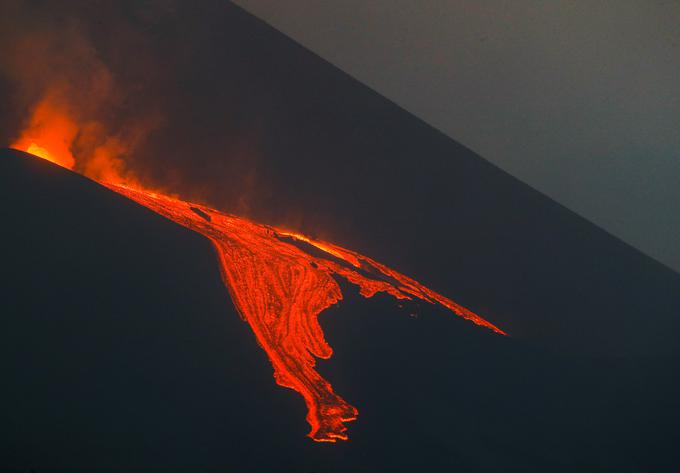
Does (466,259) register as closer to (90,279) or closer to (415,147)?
(415,147)

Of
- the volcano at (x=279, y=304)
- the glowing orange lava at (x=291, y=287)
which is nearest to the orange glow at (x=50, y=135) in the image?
the volcano at (x=279, y=304)

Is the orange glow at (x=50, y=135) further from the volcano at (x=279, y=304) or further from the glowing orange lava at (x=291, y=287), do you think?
the glowing orange lava at (x=291, y=287)

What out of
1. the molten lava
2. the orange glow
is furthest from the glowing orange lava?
the orange glow

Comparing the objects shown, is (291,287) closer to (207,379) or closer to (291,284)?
(291,284)

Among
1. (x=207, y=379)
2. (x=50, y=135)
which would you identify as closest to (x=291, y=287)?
(x=207, y=379)

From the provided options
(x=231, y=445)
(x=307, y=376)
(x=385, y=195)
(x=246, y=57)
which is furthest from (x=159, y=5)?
(x=231, y=445)

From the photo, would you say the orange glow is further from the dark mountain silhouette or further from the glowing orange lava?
the glowing orange lava
